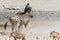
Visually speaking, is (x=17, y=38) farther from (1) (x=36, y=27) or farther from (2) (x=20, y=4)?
(2) (x=20, y=4)

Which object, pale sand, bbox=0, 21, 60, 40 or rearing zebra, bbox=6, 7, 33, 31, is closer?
pale sand, bbox=0, 21, 60, 40

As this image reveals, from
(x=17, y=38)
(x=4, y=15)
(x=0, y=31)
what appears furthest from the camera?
(x=4, y=15)

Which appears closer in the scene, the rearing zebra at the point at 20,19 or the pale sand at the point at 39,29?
the pale sand at the point at 39,29

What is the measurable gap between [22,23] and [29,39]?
248 millimetres

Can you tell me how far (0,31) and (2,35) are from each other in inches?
2.6

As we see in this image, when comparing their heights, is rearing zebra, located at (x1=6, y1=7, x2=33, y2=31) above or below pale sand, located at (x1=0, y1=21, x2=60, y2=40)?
above

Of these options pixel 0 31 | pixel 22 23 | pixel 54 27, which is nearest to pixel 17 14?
pixel 22 23

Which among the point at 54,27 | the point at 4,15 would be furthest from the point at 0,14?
the point at 54,27

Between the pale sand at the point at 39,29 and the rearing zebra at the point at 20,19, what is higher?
the rearing zebra at the point at 20,19

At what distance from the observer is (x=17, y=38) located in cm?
189

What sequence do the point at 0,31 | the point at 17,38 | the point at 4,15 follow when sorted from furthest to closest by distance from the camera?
Result: the point at 4,15, the point at 0,31, the point at 17,38

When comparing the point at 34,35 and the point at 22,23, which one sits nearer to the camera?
the point at 34,35

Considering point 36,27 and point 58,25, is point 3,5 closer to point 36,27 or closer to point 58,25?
point 36,27

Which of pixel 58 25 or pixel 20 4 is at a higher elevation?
pixel 20 4
